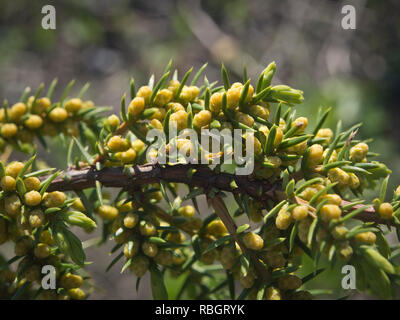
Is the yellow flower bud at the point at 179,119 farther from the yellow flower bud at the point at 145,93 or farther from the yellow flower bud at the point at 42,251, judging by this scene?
the yellow flower bud at the point at 42,251

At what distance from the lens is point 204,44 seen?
375 centimetres

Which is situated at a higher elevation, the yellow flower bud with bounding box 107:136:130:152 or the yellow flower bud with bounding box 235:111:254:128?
the yellow flower bud with bounding box 235:111:254:128

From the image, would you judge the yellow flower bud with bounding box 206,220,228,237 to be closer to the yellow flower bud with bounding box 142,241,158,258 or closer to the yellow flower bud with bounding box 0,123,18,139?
the yellow flower bud with bounding box 142,241,158,258

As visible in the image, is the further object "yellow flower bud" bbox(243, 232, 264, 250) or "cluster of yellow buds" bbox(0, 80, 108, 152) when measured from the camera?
"cluster of yellow buds" bbox(0, 80, 108, 152)

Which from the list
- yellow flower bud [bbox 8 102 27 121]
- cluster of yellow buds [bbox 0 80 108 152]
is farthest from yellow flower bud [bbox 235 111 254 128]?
yellow flower bud [bbox 8 102 27 121]

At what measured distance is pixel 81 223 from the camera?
A: 33.8 inches

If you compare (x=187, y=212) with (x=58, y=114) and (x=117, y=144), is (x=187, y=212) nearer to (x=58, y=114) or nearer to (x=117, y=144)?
(x=117, y=144)

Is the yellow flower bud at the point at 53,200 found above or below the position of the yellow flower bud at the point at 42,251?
above

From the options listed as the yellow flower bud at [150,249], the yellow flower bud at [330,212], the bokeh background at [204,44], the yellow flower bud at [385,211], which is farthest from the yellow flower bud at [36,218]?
the bokeh background at [204,44]

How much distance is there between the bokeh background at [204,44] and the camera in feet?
11.5

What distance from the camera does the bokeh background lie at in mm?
3496

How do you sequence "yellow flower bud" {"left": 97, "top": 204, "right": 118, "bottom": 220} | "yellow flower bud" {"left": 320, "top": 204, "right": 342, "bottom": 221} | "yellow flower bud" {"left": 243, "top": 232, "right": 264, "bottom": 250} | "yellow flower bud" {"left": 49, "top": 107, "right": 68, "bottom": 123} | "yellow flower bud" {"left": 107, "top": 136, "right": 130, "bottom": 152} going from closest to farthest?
"yellow flower bud" {"left": 320, "top": 204, "right": 342, "bottom": 221}, "yellow flower bud" {"left": 243, "top": 232, "right": 264, "bottom": 250}, "yellow flower bud" {"left": 107, "top": 136, "right": 130, "bottom": 152}, "yellow flower bud" {"left": 97, "top": 204, "right": 118, "bottom": 220}, "yellow flower bud" {"left": 49, "top": 107, "right": 68, "bottom": 123}

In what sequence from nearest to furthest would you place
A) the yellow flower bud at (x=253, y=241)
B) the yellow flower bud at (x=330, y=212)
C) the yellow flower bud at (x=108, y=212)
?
the yellow flower bud at (x=330, y=212) < the yellow flower bud at (x=253, y=241) < the yellow flower bud at (x=108, y=212)
